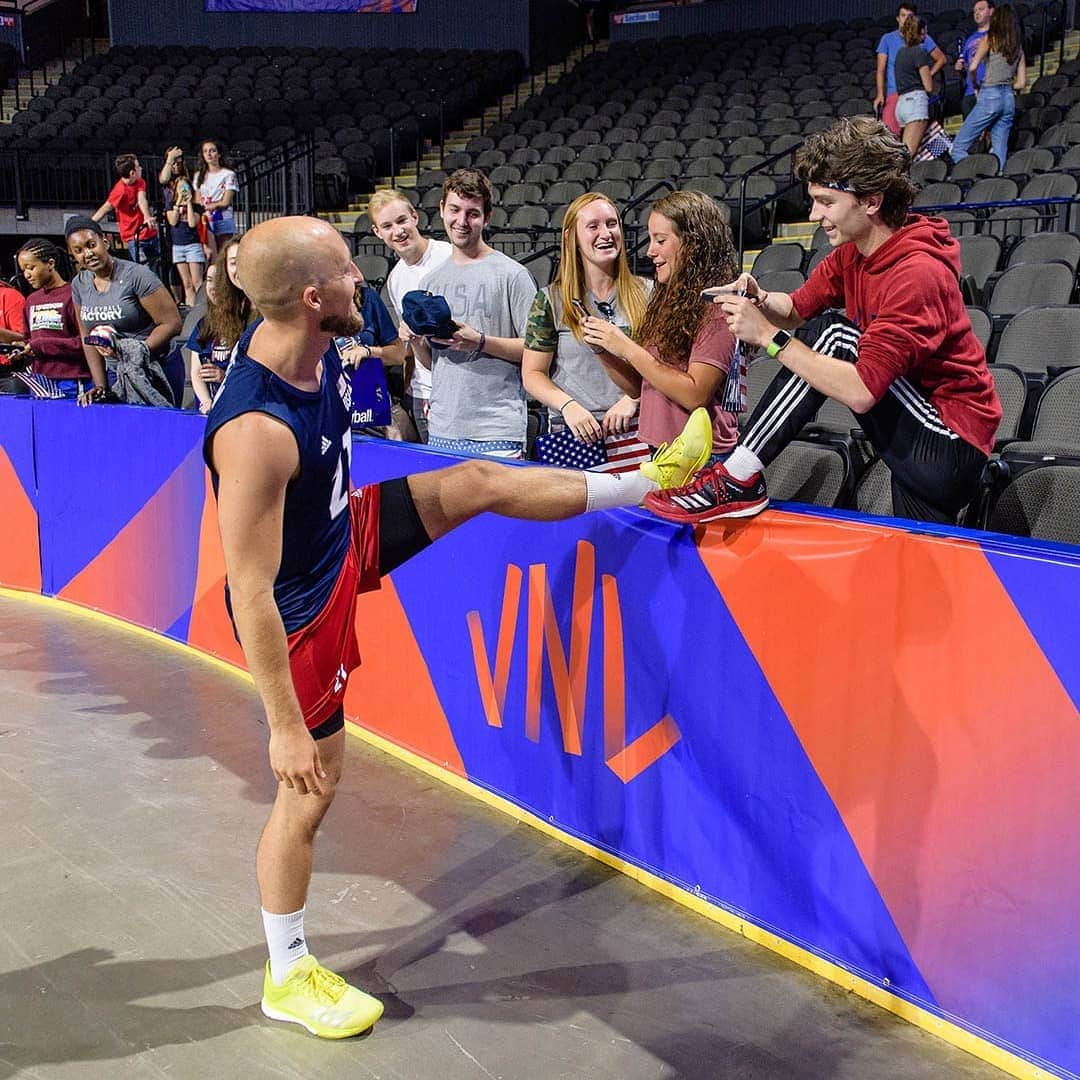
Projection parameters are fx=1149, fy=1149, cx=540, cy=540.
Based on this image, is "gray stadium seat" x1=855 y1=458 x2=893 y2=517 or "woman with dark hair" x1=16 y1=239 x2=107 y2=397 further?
"woman with dark hair" x1=16 y1=239 x2=107 y2=397

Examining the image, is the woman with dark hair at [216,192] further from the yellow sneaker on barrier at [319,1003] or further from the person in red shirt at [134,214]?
the yellow sneaker on barrier at [319,1003]

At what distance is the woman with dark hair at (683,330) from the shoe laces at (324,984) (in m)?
1.51

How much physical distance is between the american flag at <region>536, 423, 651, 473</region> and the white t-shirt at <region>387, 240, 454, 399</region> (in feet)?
2.76

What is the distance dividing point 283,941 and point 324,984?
0.40 ft

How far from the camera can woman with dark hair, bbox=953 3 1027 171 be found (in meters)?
8.52

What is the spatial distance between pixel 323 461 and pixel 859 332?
1.15 meters

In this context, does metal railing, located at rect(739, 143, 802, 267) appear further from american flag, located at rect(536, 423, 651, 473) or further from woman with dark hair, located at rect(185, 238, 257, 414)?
american flag, located at rect(536, 423, 651, 473)

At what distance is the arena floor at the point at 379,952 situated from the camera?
222cm

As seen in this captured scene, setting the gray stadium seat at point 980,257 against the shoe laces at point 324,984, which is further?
the gray stadium seat at point 980,257

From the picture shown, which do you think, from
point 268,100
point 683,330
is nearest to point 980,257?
point 683,330

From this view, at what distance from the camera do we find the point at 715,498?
252 cm

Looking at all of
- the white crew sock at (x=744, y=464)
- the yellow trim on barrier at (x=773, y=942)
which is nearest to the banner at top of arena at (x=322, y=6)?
the yellow trim on barrier at (x=773, y=942)

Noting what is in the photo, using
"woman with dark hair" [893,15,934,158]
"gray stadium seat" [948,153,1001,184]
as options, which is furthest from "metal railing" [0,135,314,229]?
"gray stadium seat" [948,153,1001,184]

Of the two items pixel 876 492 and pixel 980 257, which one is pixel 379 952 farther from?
pixel 980 257
